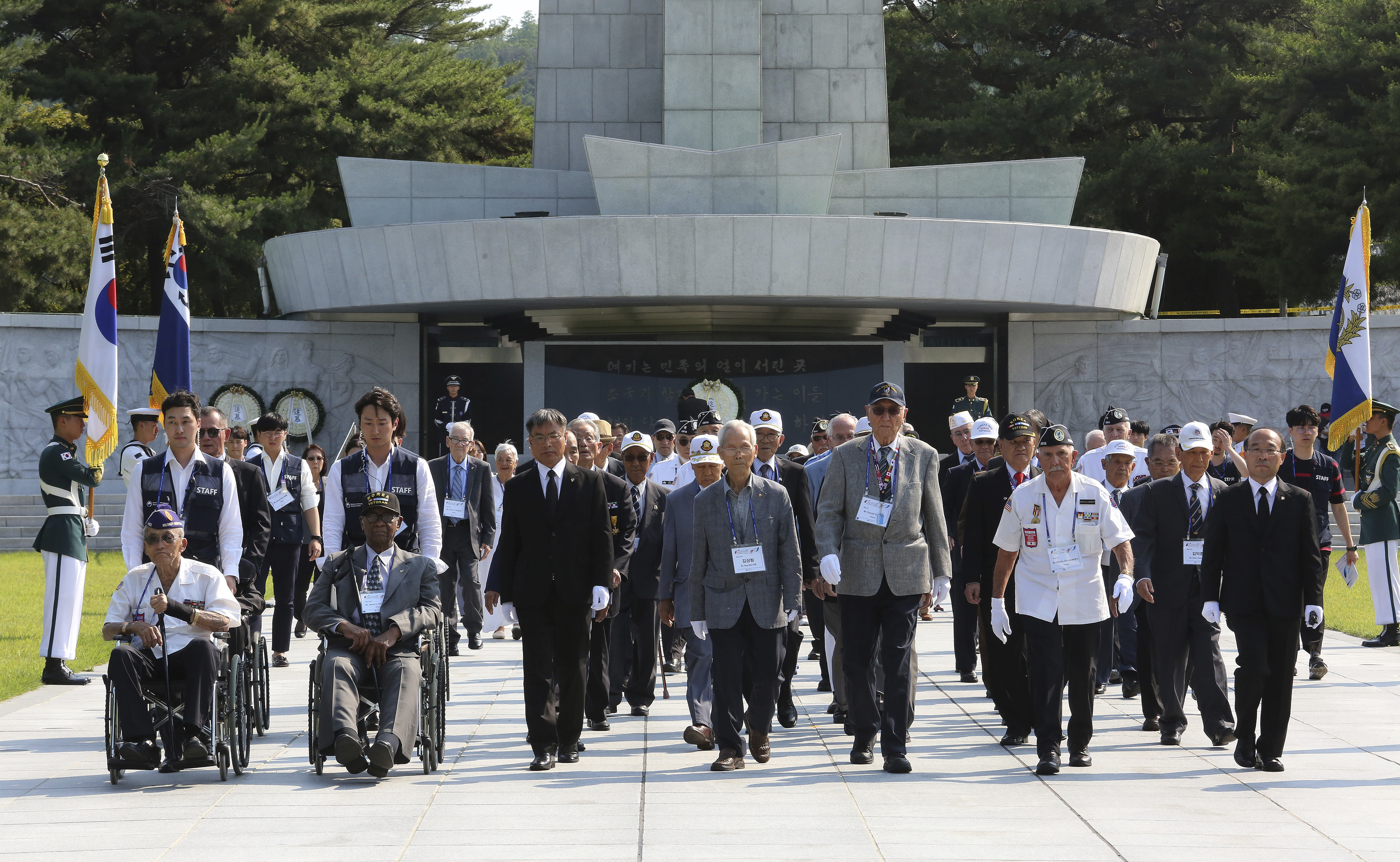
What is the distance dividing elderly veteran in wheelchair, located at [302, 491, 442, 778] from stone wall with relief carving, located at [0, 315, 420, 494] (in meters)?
19.1

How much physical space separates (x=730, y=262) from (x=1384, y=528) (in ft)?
41.3

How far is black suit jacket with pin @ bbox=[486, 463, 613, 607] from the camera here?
753 centimetres

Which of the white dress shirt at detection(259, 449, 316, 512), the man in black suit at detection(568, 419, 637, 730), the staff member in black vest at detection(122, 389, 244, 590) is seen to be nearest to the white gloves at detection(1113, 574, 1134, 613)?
the man in black suit at detection(568, 419, 637, 730)

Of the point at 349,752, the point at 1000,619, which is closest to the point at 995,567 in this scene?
the point at 1000,619

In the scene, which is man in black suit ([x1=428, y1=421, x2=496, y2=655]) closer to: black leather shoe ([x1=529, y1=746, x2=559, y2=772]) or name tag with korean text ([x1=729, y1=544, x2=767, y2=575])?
black leather shoe ([x1=529, y1=746, x2=559, y2=772])

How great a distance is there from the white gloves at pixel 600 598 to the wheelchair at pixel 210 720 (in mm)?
1844

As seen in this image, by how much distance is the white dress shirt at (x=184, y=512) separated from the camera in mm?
7645

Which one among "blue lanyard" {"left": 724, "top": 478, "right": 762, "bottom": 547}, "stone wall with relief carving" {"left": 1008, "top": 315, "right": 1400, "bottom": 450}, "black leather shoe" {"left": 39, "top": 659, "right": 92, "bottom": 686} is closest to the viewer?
"blue lanyard" {"left": 724, "top": 478, "right": 762, "bottom": 547}

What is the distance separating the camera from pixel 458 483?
12219mm

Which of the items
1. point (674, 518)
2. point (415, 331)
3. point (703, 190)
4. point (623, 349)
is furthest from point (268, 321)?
point (674, 518)

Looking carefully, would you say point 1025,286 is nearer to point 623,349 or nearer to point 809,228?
point 809,228

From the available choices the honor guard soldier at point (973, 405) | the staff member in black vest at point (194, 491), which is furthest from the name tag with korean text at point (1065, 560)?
the honor guard soldier at point (973, 405)

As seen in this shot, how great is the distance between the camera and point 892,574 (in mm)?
7469

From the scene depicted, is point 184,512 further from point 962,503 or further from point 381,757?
point 962,503
